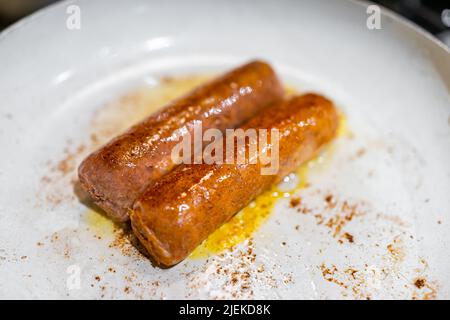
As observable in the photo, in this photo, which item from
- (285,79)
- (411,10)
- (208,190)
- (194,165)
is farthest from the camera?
(411,10)

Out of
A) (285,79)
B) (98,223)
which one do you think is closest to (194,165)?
(98,223)

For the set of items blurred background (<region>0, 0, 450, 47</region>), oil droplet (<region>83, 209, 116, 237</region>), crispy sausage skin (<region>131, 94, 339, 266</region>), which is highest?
blurred background (<region>0, 0, 450, 47</region>)

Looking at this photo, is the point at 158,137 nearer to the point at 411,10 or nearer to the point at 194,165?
the point at 194,165

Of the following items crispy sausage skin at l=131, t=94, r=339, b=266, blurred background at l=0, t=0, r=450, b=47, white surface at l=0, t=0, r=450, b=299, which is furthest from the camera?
blurred background at l=0, t=0, r=450, b=47

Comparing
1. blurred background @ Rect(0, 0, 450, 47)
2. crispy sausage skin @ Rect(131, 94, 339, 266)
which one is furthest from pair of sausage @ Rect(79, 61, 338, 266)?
blurred background @ Rect(0, 0, 450, 47)

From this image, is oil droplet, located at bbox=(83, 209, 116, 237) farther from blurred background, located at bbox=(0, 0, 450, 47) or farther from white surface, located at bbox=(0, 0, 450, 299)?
blurred background, located at bbox=(0, 0, 450, 47)
